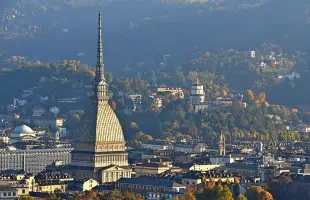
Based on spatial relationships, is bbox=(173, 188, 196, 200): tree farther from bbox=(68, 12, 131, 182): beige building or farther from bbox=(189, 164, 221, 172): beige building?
bbox=(68, 12, 131, 182): beige building

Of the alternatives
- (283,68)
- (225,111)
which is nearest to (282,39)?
(283,68)

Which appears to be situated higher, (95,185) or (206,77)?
(206,77)

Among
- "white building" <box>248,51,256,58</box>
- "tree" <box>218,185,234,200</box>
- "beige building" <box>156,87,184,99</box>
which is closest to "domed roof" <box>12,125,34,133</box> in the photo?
"beige building" <box>156,87,184,99</box>

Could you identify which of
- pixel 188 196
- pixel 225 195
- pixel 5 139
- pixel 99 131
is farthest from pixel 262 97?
pixel 225 195

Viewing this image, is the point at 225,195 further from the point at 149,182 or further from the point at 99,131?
the point at 99,131

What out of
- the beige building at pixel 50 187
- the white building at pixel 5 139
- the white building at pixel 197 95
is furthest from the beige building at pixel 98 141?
the white building at pixel 197 95

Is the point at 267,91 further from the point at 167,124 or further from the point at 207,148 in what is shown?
the point at 207,148

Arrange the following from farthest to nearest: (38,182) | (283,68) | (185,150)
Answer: (283,68), (185,150), (38,182)
